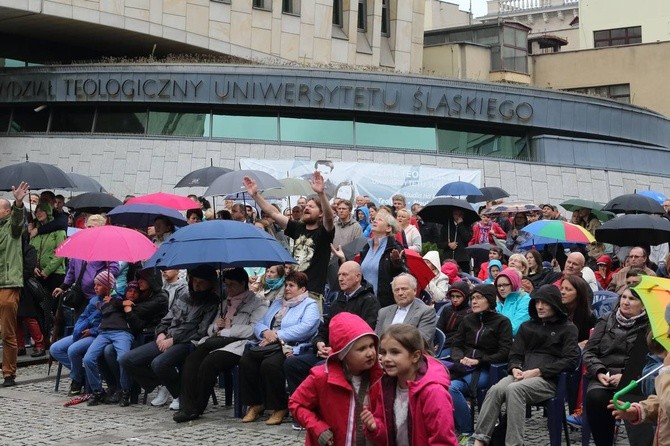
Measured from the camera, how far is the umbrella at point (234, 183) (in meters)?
17.5

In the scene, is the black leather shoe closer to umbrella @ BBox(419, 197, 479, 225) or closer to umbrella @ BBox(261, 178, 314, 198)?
umbrella @ BBox(419, 197, 479, 225)

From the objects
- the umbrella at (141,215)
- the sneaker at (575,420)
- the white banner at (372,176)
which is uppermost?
the white banner at (372,176)

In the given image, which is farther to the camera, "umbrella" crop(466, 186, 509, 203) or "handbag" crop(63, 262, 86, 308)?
"umbrella" crop(466, 186, 509, 203)

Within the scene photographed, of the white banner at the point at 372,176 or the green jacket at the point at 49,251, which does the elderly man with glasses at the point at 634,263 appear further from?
the white banner at the point at 372,176

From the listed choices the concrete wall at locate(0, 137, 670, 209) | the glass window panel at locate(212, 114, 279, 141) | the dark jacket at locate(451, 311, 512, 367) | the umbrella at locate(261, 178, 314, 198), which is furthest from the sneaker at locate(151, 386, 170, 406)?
the glass window panel at locate(212, 114, 279, 141)

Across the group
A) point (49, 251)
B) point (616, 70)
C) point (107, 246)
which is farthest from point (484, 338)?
point (616, 70)

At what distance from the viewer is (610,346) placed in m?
9.91

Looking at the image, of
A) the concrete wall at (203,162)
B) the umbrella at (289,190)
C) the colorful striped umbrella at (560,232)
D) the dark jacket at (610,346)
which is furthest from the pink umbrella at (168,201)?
the dark jacket at (610,346)

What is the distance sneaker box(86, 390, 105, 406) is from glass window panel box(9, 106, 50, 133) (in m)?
19.6

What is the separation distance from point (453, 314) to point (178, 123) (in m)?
19.8

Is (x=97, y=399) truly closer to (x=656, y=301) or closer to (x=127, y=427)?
(x=127, y=427)

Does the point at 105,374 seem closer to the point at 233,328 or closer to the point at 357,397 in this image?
the point at 233,328

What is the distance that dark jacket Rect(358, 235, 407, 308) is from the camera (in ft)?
41.7

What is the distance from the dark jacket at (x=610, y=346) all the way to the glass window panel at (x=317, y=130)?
67.8ft
